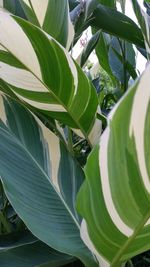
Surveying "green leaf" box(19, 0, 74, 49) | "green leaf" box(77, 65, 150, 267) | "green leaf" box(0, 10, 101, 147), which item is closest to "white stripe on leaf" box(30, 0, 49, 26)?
"green leaf" box(19, 0, 74, 49)

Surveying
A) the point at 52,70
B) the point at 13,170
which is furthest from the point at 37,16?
the point at 13,170

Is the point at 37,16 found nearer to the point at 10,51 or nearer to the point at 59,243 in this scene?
the point at 10,51

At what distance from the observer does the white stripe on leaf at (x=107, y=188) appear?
1.02ft

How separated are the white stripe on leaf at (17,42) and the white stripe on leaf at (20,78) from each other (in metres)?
0.01

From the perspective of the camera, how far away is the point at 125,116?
293 millimetres

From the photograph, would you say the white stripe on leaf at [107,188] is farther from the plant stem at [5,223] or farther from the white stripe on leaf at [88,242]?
the plant stem at [5,223]

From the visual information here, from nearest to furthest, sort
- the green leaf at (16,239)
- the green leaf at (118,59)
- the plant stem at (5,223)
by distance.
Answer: the green leaf at (16,239) < the plant stem at (5,223) < the green leaf at (118,59)

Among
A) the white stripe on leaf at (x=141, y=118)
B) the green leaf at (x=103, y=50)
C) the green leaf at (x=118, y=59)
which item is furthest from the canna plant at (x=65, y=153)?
the green leaf at (x=103, y=50)

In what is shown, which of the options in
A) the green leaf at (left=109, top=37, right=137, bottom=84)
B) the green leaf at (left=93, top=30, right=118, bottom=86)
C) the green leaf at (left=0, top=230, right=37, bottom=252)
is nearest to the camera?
the green leaf at (left=0, top=230, right=37, bottom=252)

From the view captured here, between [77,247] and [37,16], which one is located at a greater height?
[37,16]

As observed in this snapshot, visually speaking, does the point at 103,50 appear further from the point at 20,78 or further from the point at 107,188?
the point at 107,188

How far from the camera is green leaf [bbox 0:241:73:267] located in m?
0.48

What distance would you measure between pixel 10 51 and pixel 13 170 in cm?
15

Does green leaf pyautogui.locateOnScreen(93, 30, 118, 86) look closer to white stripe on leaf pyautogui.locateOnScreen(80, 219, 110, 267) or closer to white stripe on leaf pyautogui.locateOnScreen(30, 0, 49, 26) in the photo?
white stripe on leaf pyautogui.locateOnScreen(30, 0, 49, 26)
